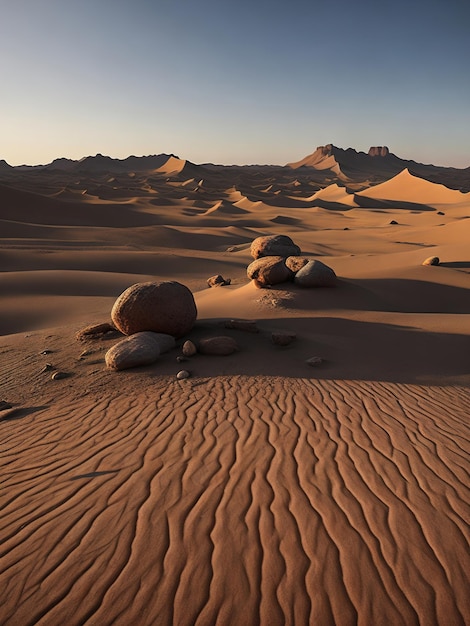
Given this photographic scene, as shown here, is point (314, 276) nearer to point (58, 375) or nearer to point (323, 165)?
point (58, 375)

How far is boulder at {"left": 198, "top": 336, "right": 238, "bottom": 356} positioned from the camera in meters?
7.28

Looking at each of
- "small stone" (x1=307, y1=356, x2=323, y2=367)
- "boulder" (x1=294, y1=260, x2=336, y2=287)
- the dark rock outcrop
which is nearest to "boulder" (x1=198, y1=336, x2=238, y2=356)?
"small stone" (x1=307, y1=356, x2=323, y2=367)

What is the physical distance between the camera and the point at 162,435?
15.0 feet

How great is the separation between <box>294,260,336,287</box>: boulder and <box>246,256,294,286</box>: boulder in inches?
16.2

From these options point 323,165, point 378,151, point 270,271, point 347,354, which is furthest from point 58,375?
point 378,151

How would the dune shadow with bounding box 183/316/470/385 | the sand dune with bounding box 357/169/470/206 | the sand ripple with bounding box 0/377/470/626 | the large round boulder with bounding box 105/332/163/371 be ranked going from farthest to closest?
the sand dune with bounding box 357/169/470/206, the large round boulder with bounding box 105/332/163/371, the dune shadow with bounding box 183/316/470/385, the sand ripple with bounding box 0/377/470/626

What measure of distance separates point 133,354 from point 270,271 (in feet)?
18.3

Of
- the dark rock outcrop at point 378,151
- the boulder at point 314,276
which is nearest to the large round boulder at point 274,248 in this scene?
the boulder at point 314,276

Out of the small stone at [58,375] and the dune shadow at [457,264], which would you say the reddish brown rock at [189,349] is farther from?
the dune shadow at [457,264]

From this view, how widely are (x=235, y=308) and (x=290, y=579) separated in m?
7.82

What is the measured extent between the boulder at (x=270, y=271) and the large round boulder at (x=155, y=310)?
12.9 ft

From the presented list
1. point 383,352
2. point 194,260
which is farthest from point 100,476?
point 194,260

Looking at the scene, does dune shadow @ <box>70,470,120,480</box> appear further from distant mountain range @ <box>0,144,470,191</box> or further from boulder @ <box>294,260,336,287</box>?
distant mountain range @ <box>0,144,470,191</box>

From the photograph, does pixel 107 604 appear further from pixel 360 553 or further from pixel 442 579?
pixel 442 579
